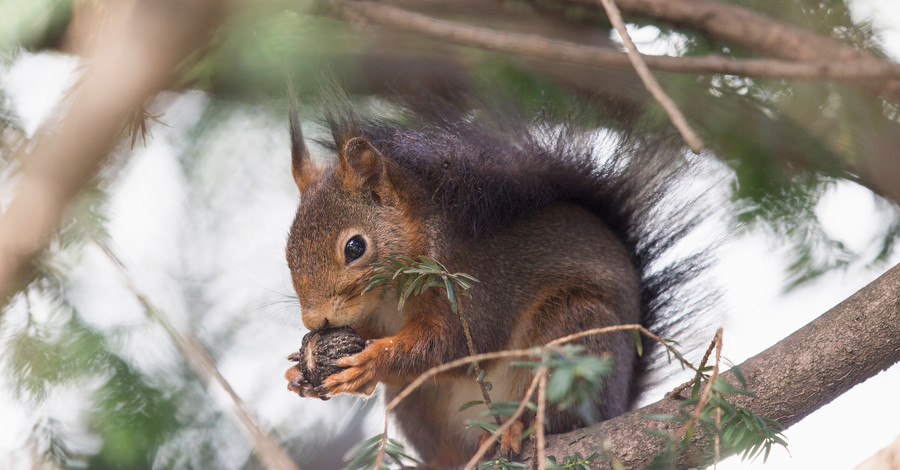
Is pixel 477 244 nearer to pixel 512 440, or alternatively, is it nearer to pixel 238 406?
pixel 512 440

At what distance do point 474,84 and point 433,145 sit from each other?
0.61 feet

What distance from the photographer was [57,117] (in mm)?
1401

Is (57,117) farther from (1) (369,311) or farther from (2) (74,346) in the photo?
(1) (369,311)

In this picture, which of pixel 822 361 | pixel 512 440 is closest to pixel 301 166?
pixel 512 440

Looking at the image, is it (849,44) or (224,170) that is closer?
(849,44)

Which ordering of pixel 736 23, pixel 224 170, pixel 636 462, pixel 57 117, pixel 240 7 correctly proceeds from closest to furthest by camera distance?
pixel 240 7, pixel 57 117, pixel 636 462, pixel 736 23, pixel 224 170

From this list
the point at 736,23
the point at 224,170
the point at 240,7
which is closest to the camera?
the point at 240,7

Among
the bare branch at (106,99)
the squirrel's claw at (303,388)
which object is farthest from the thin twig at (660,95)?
the squirrel's claw at (303,388)

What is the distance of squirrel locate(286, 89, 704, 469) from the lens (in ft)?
5.76

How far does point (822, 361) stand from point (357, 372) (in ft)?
3.10

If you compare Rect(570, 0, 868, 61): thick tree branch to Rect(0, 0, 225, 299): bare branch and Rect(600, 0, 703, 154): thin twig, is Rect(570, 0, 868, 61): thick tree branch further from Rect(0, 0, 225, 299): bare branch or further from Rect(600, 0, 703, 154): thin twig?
Rect(0, 0, 225, 299): bare branch

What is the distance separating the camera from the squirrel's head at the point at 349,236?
1.72 meters

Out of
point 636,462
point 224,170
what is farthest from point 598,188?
point 224,170

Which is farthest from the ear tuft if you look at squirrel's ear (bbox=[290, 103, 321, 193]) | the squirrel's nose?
the squirrel's nose
